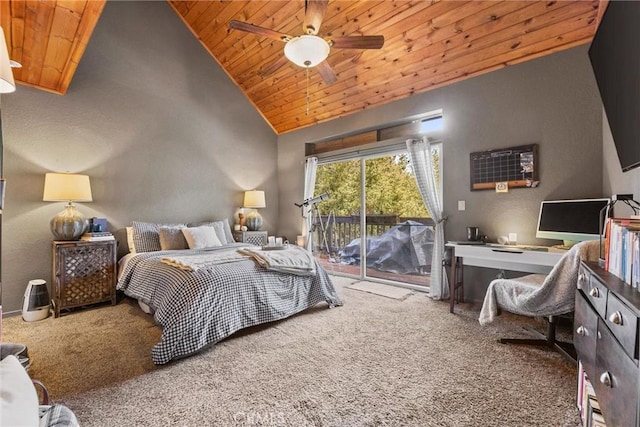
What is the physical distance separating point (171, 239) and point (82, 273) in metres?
0.92

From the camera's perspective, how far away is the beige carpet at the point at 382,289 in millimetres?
3670

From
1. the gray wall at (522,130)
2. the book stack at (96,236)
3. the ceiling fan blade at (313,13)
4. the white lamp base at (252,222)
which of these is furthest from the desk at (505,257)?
the book stack at (96,236)

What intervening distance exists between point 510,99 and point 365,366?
2992 mm

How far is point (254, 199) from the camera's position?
4.93m

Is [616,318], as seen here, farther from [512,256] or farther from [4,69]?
[4,69]

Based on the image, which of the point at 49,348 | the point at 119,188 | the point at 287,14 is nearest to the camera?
the point at 49,348

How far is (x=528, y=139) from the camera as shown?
3006 mm

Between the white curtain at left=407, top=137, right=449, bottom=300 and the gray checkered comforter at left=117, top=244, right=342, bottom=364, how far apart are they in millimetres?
1274

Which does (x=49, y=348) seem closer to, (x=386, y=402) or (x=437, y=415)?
(x=386, y=402)

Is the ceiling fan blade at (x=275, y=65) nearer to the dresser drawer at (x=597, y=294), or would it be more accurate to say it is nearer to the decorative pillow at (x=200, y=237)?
the decorative pillow at (x=200, y=237)

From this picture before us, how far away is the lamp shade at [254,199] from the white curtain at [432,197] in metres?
2.47

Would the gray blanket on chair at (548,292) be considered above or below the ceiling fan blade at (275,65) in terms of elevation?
below

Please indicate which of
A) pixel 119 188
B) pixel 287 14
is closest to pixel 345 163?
pixel 287 14

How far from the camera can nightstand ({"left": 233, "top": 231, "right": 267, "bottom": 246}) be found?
4.58 meters
